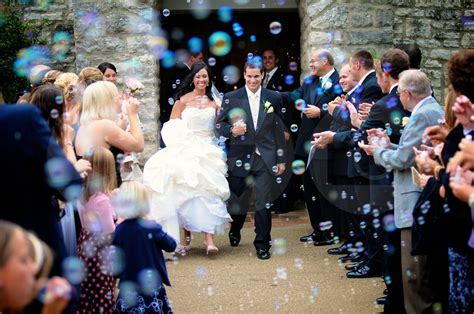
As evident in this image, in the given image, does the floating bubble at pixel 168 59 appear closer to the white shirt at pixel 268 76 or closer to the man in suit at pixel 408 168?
the white shirt at pixel 268 76

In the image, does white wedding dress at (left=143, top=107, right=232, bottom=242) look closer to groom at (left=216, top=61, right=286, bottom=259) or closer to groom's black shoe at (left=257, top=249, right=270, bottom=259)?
groom at (left=216, top=61, right=286, bottom=259)

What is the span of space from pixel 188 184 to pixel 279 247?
1217mm

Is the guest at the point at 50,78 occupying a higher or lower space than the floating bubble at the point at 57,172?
higher

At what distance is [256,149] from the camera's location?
8.49 meters

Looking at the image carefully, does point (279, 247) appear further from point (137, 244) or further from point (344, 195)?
point (137, 244)

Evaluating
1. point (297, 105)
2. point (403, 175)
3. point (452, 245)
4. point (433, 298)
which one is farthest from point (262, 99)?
point (452, 245)

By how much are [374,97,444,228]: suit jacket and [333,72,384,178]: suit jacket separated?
1609mm

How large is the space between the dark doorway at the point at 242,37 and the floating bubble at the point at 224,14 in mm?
67

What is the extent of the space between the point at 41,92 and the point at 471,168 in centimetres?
246

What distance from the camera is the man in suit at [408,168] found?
17.1ft

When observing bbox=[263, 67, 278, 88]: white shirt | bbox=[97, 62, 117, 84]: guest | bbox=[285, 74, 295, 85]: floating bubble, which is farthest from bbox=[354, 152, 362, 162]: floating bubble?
bbox=[263, 67, 278, 88]: white shirt

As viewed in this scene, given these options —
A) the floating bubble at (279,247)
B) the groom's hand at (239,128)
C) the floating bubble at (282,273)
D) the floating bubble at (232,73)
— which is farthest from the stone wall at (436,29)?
the floating bubble at (282,273)

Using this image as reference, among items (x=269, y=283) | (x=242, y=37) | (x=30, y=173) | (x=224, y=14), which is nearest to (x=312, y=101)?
(x=269, y=283)

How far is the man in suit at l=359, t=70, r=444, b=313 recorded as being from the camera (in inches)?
206
